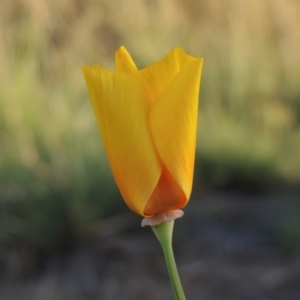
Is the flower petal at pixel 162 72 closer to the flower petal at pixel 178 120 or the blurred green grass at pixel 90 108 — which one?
the flower petal at pixel 178 120

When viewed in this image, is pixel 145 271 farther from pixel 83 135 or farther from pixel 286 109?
pixel 286 109

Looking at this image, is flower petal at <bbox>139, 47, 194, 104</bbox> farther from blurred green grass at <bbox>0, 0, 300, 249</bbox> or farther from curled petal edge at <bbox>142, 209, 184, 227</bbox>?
blurred green grass at <bbox>0, 0, 300, 249</bbox>

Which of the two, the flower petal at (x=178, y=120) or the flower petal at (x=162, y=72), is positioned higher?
the flower petal at (x=162, y=72)

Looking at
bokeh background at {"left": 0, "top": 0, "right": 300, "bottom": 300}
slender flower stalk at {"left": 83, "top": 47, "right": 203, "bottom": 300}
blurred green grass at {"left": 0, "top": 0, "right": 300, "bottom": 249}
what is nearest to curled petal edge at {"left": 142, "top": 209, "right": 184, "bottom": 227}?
slender flower stalk at {"left": 83, "top": 47, "right": 203, "bottom": 300}

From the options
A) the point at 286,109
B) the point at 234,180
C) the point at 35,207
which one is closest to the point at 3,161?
the point at 35,207

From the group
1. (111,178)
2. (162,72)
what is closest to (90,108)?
(111,178)

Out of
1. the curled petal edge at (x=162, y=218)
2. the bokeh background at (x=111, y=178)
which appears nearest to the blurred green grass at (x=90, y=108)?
the bokeh background at (x=111, y=178)

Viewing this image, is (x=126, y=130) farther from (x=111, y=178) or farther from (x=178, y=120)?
(x=111, y=178)
